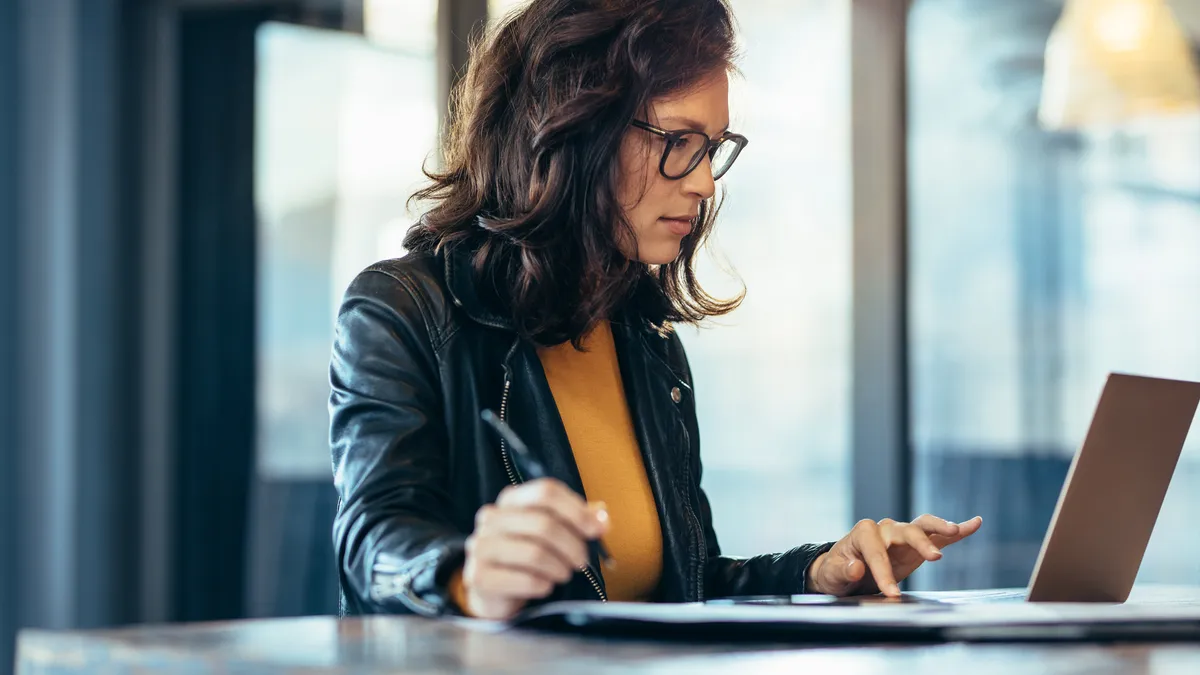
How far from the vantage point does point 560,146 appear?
1.46 meters

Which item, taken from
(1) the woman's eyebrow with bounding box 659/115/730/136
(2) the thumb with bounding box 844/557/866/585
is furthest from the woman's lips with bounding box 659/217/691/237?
(2) the thumb with bounding box 844/557/866/585

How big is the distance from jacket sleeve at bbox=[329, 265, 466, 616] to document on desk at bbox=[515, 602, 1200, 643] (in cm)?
20

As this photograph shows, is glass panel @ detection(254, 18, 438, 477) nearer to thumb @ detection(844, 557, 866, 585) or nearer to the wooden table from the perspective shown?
thumb @ detection(844, 557, 866, 585)

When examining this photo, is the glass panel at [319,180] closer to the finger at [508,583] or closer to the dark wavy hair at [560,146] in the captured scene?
the dark wavy hair at [560,146]

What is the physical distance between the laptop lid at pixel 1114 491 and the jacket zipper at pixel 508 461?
44cm

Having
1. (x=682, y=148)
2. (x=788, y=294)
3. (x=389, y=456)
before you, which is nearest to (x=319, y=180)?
(x=788, y=294)

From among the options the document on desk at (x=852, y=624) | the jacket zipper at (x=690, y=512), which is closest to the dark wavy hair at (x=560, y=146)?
the jacket zipper at (x=690, y=512)

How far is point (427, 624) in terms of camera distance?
84 centimetres

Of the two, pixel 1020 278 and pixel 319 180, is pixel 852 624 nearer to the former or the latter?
pixel 1020 278

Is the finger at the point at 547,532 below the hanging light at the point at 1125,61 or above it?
below

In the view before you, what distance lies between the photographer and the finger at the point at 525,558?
814 mm

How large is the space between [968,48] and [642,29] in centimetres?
175

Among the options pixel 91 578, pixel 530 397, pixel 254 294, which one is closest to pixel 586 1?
pixel 530 397

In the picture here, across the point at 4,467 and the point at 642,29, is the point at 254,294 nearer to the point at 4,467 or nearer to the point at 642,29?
the point at 4,467
